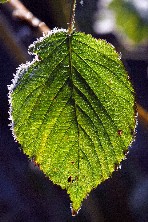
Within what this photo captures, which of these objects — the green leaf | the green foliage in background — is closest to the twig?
the green foliage in background

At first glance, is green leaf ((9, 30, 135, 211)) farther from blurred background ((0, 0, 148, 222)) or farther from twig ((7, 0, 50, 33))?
blurred background ((0, 0, 148, 222))

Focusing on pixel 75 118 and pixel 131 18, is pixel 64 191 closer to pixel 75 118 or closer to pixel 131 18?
pixel 131 18

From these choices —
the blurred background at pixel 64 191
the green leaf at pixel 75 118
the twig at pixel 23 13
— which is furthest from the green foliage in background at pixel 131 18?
the green leaf at pixel 75 118

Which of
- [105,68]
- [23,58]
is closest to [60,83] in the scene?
[105,68]

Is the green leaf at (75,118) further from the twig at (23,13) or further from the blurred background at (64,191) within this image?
the blurred background at (64,191)

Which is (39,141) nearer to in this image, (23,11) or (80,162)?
(80,162)
